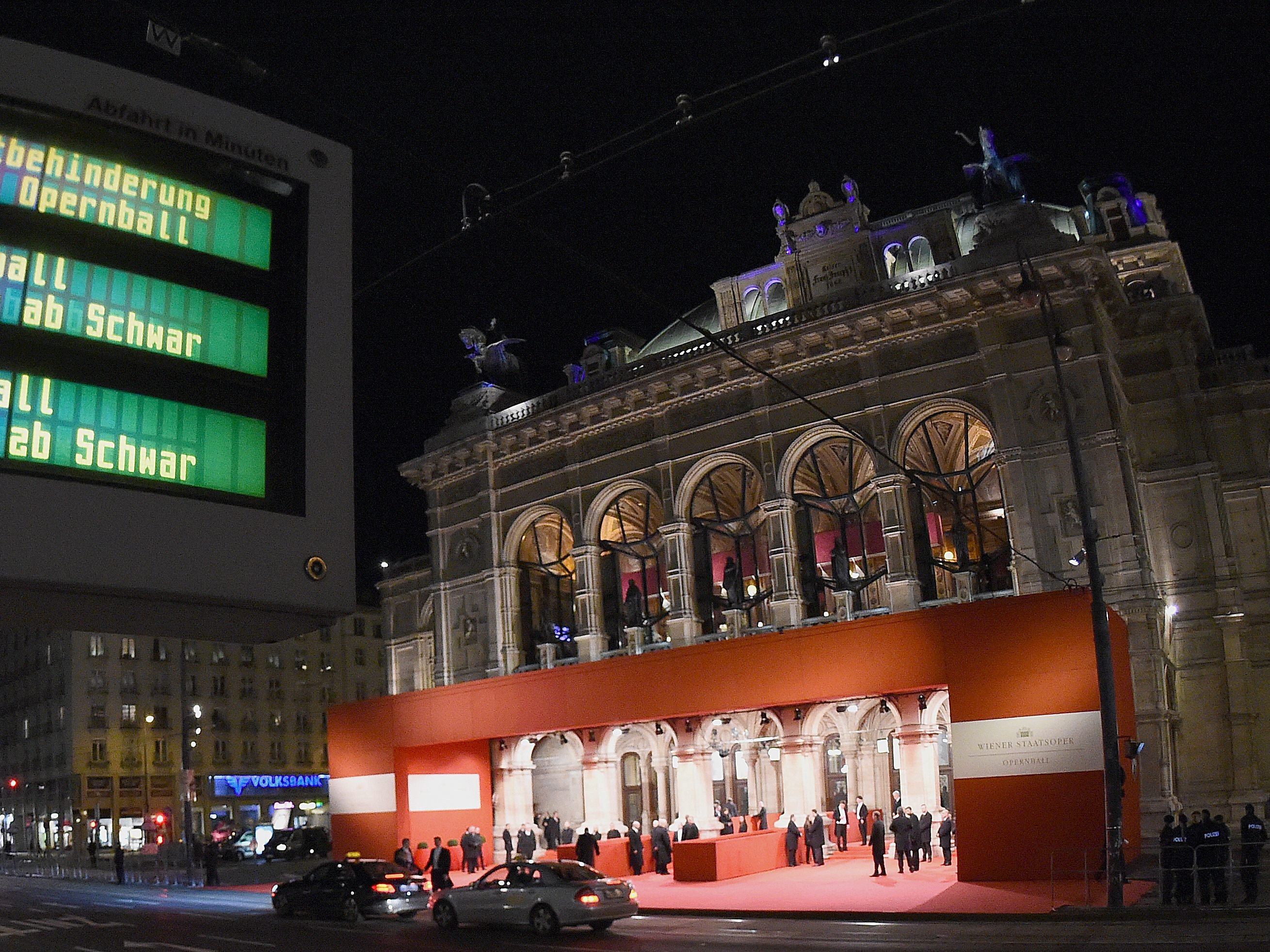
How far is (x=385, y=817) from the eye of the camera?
39.2m

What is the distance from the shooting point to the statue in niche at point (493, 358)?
50781 millimetres

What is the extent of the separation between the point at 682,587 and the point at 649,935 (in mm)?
19392

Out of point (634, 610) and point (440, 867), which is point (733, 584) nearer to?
point (634, 610)

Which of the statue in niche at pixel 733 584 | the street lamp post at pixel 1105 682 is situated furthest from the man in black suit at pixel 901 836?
the statue in niche at pixel 733 584

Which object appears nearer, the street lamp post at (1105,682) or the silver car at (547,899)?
the street lamp post at (1105,682)

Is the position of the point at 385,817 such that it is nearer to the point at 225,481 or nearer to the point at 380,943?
the point at 380,943

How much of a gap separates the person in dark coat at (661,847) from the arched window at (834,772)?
11.4m

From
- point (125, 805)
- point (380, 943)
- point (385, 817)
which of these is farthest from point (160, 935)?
point (125, 805)

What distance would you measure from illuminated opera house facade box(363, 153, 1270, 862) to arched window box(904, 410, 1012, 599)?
15 centimetres

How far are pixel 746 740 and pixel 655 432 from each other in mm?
10981

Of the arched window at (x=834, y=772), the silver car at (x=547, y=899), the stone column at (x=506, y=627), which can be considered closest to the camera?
the silver car at (x=547, y=899)

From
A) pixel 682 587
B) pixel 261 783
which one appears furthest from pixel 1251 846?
pixel 261 783

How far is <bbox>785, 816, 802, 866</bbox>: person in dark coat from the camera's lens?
32531 mm

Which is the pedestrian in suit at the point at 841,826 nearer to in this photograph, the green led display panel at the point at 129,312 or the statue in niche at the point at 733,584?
the statue in niche at the point at 733,584
